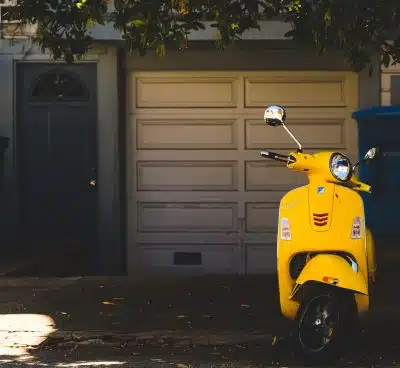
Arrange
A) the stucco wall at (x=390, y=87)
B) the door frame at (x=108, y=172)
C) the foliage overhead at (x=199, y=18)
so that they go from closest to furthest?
the foliage overhead at (x=199, y=18) → the stucco wall at (x=390, y=87) → the door frame at (x=108, y=172)

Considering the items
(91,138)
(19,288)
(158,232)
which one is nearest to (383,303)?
(158,232)

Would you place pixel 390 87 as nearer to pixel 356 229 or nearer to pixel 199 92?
pixel 199 92

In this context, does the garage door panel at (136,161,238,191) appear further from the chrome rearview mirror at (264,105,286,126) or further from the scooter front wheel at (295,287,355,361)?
the scooter front wheel at (295,287,355,361)

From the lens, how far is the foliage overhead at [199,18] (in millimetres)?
6520

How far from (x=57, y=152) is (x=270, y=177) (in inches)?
111

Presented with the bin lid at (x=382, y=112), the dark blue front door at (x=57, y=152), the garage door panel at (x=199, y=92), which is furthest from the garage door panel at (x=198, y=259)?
the bin lid at (x=382, y=112)

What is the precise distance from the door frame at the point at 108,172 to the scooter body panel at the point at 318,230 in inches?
168

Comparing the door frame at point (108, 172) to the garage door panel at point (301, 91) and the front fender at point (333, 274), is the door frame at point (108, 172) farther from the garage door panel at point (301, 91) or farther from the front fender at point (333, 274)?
the front fender at point (333, 274)

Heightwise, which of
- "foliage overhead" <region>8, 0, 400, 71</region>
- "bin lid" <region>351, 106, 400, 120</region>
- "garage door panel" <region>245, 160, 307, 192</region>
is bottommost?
"garage door panel" <region>245, 160, 307, 192</region>

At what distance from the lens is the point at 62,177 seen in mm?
11156

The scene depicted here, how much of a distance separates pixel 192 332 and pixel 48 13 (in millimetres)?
2911

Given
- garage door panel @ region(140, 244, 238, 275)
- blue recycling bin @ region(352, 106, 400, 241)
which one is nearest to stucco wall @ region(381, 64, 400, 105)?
blue recycling bin @ region(352, 106, 400, 241)

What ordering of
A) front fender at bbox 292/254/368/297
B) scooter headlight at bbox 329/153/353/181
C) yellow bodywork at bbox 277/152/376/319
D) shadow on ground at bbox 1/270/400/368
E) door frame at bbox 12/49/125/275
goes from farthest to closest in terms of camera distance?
door frame at bbox 12/49/125/275, shadow on ground at bbox 1/270/400/368, scooter headlight at bbox 329/153/353/181, yellow bodywork at bbox 277/152/376/319, front fender at bbox 292/254/368/297

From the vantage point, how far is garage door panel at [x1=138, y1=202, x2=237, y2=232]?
10.2 metres
